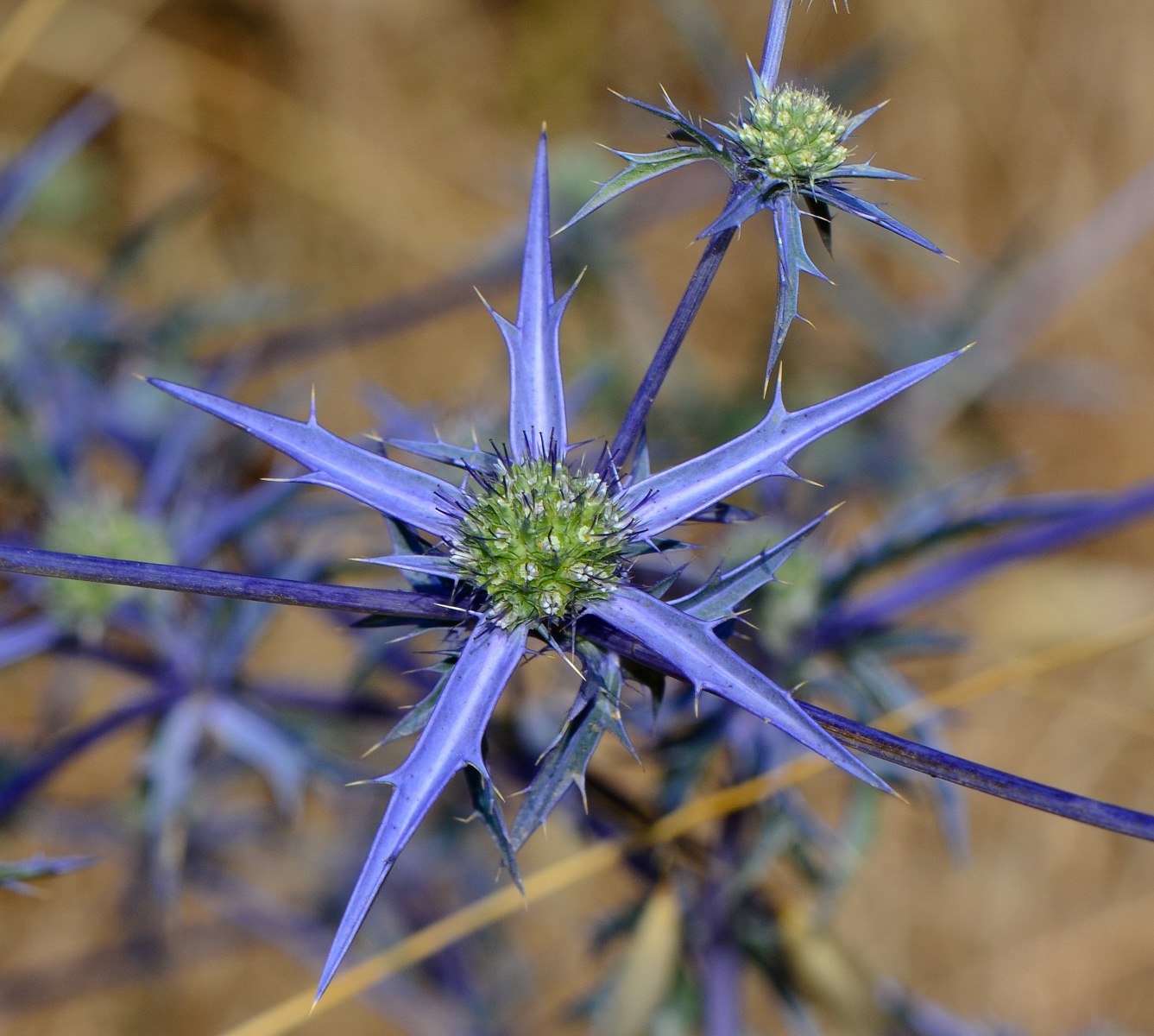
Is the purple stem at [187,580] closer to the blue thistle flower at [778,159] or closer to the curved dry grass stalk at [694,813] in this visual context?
the blue thistle flower at [778,159]

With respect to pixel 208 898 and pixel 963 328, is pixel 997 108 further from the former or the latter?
pixel 208 898

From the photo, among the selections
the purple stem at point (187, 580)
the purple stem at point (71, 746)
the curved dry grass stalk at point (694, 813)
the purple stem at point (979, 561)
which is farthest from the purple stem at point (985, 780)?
the purple stem at point (71, 746)

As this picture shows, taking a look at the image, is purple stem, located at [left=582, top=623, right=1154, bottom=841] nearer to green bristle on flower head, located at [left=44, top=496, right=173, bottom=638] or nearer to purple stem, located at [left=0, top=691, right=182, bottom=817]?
purple stem, located at [left=0, top=691, right=182, bottom=817]

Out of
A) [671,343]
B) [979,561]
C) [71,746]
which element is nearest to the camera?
[671,343]

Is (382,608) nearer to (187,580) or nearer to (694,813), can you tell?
(187,580)

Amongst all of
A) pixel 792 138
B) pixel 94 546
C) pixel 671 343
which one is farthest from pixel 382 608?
pixel 94 546

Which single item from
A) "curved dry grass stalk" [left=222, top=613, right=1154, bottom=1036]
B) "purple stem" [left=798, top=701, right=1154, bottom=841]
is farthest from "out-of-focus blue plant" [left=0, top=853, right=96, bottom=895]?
"purple stem" [left=798, top=701, right=1154, bottom=841]
